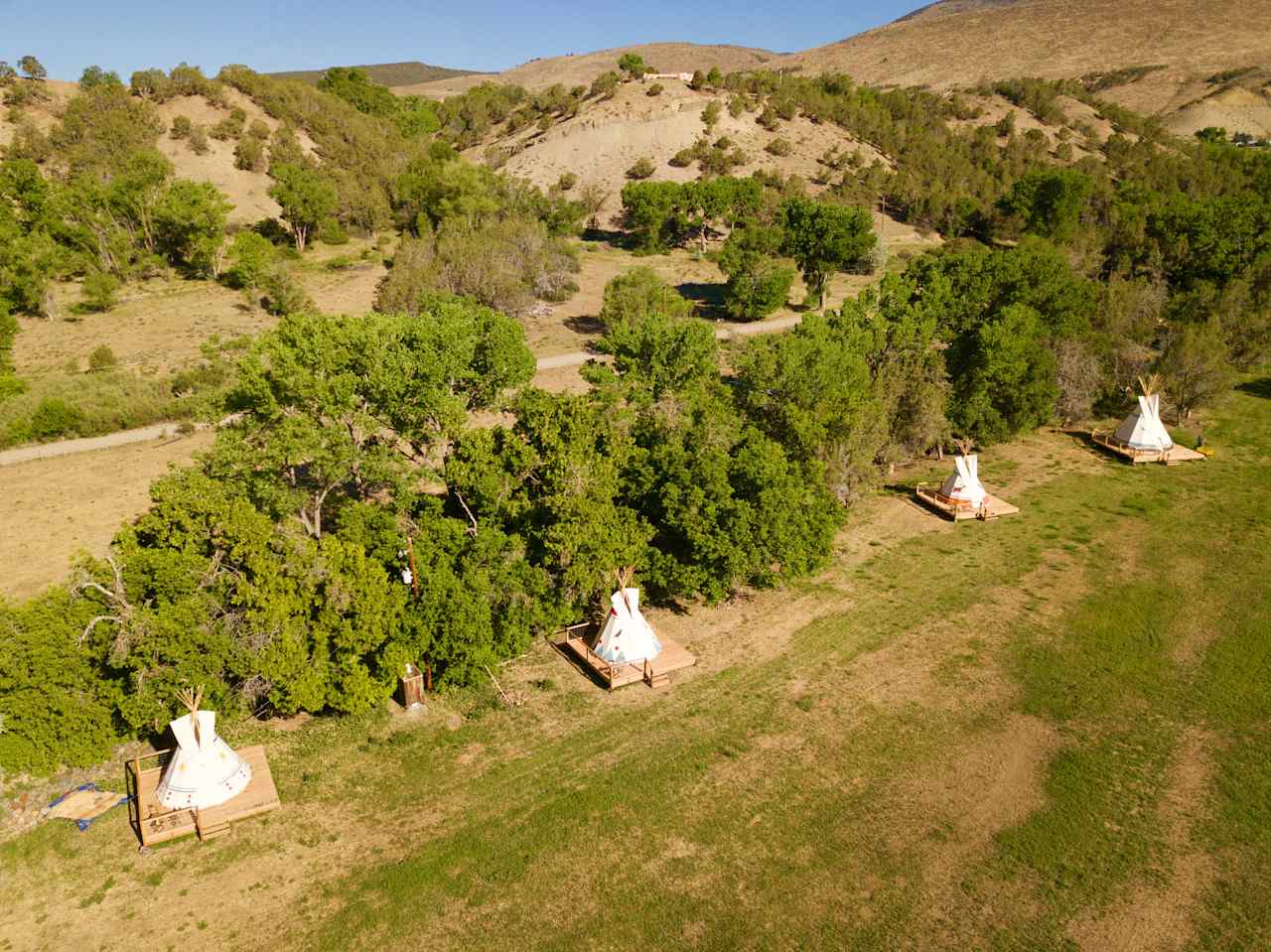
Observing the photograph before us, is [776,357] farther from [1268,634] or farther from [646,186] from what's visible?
[646,186]

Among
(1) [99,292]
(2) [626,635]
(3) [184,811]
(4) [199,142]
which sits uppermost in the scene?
(4) [199,142]

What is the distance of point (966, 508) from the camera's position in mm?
42375

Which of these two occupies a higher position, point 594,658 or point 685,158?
point 685,158

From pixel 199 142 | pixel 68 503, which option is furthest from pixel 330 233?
pixel 68 503

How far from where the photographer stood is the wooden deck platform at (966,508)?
42.3 meters

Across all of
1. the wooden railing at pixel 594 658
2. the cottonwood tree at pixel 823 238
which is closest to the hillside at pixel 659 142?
the cottonwood tree at pixel 823 238

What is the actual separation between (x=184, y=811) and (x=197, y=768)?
124 cm

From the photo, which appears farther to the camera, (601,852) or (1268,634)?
(1268,634)

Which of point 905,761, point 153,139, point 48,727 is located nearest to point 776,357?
point 905,761

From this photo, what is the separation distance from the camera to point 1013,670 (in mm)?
30203

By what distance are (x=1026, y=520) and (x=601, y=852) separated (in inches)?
1191

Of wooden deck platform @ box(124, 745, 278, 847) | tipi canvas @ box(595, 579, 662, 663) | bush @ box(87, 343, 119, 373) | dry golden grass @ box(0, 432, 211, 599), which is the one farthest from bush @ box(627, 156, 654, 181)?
wooden deck platform @ box(124, 745, 278, 847)

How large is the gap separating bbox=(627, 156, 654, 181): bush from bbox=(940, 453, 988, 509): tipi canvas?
270 ft

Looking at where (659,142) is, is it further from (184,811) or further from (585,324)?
(184,811)
